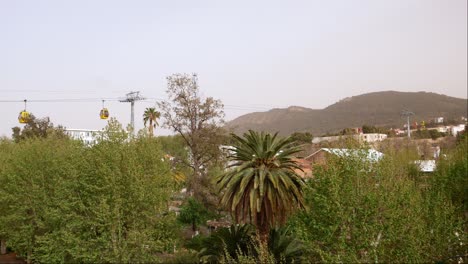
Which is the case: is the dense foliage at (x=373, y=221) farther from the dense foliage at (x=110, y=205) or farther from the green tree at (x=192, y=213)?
the green tree at (x=192, y=213)

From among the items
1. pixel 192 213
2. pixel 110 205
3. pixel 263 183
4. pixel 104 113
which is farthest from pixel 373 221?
pixel 104 113

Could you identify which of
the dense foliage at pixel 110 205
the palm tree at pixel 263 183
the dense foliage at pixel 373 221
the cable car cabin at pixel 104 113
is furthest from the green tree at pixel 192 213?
the dense foliage at pixel 373 221

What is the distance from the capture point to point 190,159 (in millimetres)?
46250

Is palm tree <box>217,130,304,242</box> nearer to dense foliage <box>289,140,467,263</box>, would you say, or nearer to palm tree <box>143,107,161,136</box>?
dense foliage <box>289,140,467,263</box>

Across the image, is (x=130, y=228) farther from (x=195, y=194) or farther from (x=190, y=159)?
(x=190, y=159)

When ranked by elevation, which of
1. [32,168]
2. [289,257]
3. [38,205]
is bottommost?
[289,257]

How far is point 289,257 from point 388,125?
17618cm

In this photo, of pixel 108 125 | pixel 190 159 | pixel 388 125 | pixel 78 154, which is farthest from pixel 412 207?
pixel 388 125

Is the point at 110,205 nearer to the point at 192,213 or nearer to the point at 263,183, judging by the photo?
the point at 263,183

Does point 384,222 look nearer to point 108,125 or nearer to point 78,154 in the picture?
point 108,125

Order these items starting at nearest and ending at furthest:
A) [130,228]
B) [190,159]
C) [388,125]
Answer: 1. [130,228]
2. [190,159]
3. [388,125]

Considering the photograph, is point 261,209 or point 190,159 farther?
point 190,159

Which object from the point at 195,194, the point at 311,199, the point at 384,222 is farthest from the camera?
the point at 195,194

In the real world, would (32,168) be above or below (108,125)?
below
